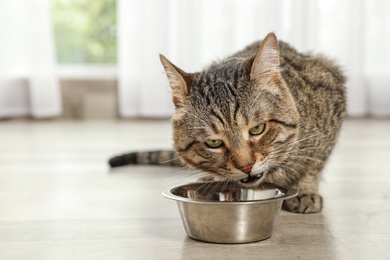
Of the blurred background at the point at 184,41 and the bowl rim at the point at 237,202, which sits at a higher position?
the blurred background at the point at 184,41

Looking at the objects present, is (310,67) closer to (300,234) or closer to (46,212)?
(300,234)

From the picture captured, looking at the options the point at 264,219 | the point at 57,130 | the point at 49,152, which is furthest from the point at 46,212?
the point at 57,130

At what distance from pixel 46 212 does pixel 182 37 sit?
108 inches

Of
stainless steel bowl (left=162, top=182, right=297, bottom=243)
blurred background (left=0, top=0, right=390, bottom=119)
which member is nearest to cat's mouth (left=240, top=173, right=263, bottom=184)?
stainless steel bowl (left=162, top=182, right=297, bottom=243)

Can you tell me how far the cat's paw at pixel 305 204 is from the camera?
2061 millimetres

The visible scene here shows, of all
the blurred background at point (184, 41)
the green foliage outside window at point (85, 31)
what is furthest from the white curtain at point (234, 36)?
the green foliage outside window at point (85, 31)

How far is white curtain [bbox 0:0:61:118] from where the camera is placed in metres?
4.77

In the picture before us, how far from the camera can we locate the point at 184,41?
15.3 ft

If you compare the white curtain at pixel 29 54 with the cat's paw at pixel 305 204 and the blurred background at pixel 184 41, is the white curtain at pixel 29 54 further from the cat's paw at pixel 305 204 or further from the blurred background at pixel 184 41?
the cat's paw at pixel 305 204

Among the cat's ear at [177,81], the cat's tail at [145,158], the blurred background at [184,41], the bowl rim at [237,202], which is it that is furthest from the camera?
the blurred background at [184,41]

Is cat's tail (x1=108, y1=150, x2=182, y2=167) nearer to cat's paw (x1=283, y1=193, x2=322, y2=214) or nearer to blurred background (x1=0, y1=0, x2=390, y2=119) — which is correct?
cat's paw (x1=283, y1=193, x2=322, y2=214)

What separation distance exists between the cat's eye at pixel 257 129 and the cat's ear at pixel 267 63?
5.9 inches

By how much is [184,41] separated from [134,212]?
2.72m

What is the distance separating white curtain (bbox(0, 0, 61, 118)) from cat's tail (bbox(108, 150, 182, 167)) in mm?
2033
